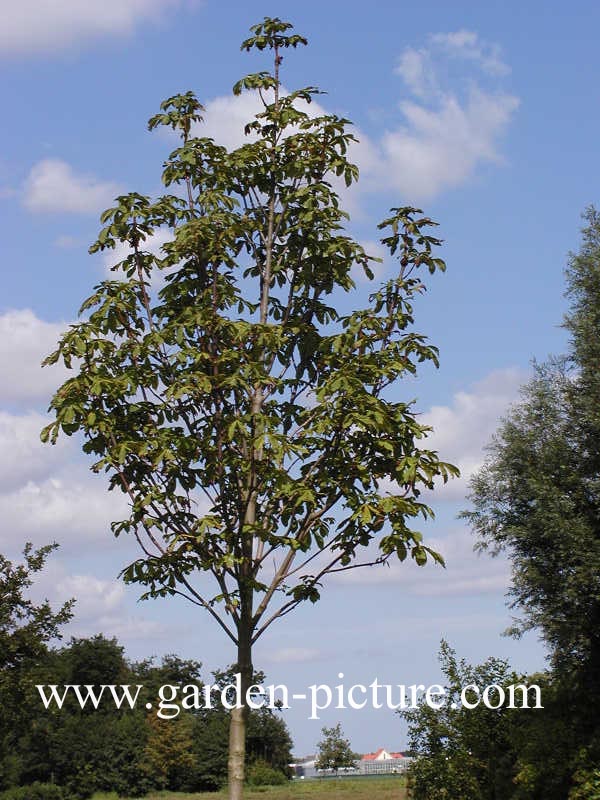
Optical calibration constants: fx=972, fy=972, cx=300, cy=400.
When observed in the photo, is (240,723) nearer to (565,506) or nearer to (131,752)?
(565,506)

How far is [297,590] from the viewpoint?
43.3 ft

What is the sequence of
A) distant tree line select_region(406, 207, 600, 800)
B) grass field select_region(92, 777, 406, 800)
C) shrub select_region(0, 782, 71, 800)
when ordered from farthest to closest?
1. shrub select_region(0, 782, 71, 800)
2. grass field select_region(92, 777, 406, 800)
3. distant tree line select_region(406, 207, 600, 800)

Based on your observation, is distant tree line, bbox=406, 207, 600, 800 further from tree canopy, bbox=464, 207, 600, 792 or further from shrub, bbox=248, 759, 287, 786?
shrub, bbox=248, 759, 287, 786

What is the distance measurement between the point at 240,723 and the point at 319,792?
3935cm

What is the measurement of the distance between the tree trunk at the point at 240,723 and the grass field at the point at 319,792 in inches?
1047

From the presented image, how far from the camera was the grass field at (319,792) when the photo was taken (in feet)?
139

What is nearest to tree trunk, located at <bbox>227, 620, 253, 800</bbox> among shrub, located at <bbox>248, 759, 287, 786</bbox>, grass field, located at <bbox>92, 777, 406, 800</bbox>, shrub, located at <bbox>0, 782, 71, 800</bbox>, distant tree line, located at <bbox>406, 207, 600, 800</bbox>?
distant tree line, located at <bbox>406, 207, 600, 800</bbox>

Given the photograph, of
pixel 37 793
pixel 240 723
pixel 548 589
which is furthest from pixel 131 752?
pixel 240 723

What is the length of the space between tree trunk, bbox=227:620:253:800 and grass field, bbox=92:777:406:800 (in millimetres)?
26597

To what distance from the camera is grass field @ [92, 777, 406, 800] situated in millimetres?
42347

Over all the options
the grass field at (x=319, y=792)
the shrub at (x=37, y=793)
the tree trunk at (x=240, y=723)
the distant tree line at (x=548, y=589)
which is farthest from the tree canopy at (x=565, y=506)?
the shrub at (x=37, y=793)

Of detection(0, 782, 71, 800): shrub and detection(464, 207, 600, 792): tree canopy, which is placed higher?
detection(464, 207, 600, 792): tree canopy

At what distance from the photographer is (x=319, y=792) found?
48.9 meters

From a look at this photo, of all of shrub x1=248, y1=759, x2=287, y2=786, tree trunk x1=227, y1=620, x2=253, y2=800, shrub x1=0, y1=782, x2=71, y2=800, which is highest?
tree trunk x1=227, y1=620, x2=253, y2=800
